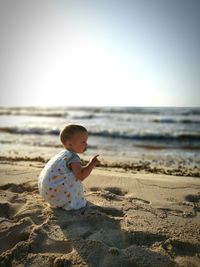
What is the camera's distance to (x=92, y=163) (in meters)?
3.00

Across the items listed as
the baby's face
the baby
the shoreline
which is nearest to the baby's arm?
the baby

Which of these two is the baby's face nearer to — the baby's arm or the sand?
the baby's arm

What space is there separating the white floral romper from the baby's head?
95mm

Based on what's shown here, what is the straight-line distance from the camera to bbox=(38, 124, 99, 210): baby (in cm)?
308

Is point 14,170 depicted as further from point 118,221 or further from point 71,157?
point 118,221

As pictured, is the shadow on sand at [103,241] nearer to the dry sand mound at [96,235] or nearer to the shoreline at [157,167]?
the dry sand mound at [96,235]

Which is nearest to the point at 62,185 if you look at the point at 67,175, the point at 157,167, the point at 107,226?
the point at 67,175

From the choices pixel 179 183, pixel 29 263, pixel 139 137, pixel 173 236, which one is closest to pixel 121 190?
pixel 179 183

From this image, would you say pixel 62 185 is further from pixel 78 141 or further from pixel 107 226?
pixel 107 226

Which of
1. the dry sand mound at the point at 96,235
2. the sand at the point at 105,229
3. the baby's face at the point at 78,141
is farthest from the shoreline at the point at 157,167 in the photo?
the baby's face at the point at 78,141

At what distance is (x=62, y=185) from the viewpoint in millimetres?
3076

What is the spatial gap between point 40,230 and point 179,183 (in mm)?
2597

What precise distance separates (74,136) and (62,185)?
56 centimetres

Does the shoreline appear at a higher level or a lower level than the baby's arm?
lower
